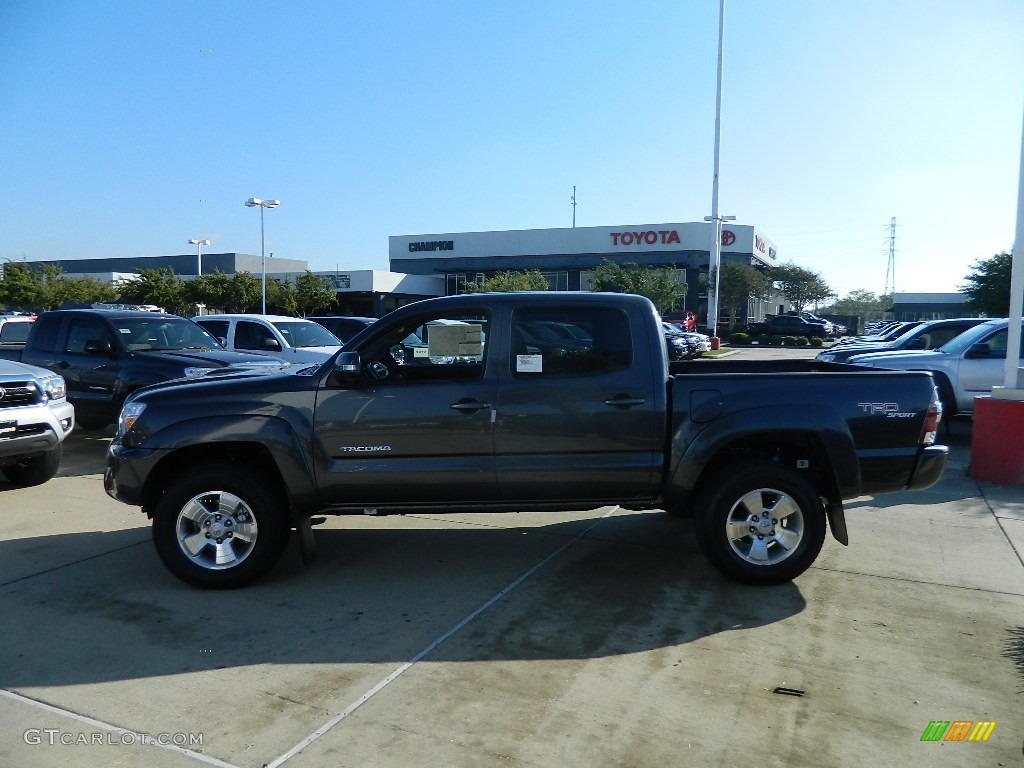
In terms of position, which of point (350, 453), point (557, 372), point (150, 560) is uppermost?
point (557, 372)

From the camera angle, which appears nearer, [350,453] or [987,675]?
[987,675]

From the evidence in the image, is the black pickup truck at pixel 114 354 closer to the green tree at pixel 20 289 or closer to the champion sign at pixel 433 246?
the green tree at pixel 20 289

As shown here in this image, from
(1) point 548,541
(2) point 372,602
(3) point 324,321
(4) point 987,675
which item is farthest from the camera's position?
(3) point 324,321

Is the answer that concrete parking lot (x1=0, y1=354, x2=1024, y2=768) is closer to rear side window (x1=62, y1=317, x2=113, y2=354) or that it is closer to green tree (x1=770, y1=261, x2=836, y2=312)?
rear side window (x1=62, y1=317, x2=113, y2=354)

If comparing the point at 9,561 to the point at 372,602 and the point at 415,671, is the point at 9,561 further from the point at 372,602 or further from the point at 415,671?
the point at 415,671

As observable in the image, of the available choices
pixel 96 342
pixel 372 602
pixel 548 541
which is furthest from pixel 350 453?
pixel 96 342

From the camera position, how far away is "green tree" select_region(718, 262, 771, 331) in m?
52.2

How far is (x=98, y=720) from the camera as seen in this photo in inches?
143

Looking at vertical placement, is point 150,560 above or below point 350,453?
below

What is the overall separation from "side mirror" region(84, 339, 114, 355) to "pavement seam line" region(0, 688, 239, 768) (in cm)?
714

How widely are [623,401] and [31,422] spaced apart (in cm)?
598

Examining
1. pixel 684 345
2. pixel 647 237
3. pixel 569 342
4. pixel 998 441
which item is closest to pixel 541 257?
pixel 647 237

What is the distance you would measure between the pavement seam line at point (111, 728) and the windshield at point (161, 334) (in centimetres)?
754

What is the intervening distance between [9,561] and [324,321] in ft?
42.0
